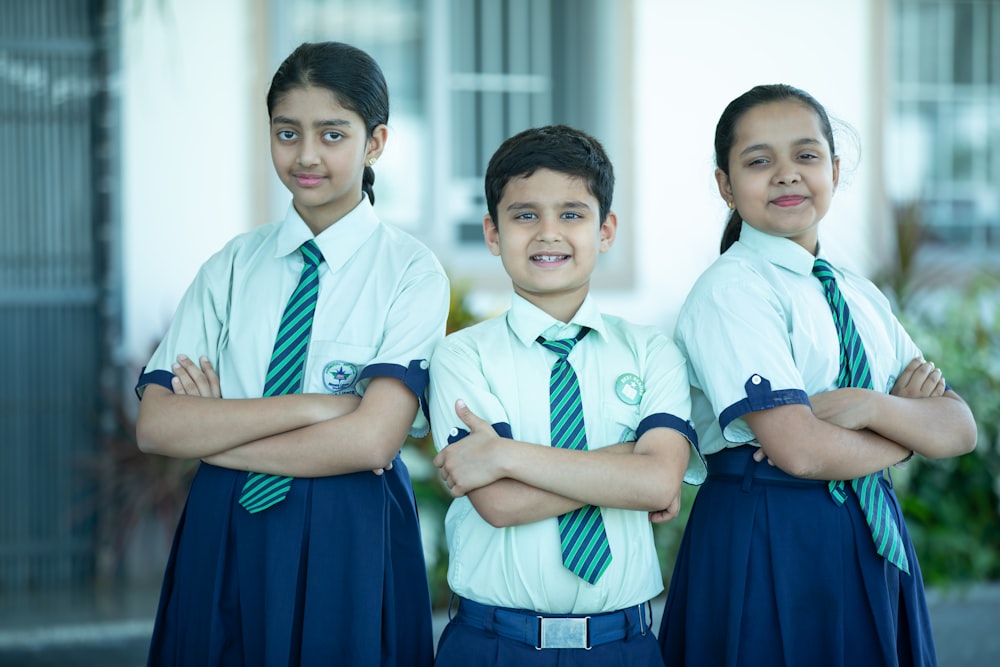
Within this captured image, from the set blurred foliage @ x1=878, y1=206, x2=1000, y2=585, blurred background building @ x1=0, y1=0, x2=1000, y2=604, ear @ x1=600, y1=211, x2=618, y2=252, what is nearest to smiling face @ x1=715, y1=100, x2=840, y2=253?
ear @ x1=600, y1=211, x2=618, y2=252

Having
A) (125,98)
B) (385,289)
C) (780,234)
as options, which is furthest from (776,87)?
(125,98)

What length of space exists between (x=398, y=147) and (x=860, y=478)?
3.81m

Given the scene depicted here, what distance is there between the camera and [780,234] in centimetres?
241

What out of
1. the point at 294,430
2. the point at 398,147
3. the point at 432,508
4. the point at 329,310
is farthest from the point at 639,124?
the point at 294,430

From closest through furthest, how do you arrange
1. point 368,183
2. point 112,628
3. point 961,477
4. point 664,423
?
point 664,423
point 368,183
point 112,628
point 961,477

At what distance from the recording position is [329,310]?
2.36 m

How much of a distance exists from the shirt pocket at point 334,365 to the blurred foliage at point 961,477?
3000mm

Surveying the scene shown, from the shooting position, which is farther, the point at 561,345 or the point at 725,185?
the point at 725,185

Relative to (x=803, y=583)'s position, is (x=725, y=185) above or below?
above

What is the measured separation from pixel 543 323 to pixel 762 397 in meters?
0.46

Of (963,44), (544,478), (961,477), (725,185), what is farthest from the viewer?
(963,44)

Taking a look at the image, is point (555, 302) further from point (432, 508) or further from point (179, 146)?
point (179, 146)

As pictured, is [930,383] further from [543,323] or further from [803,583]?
[543,323]

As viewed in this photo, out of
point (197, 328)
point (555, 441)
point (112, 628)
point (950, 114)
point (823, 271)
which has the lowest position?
point (112, 628)
